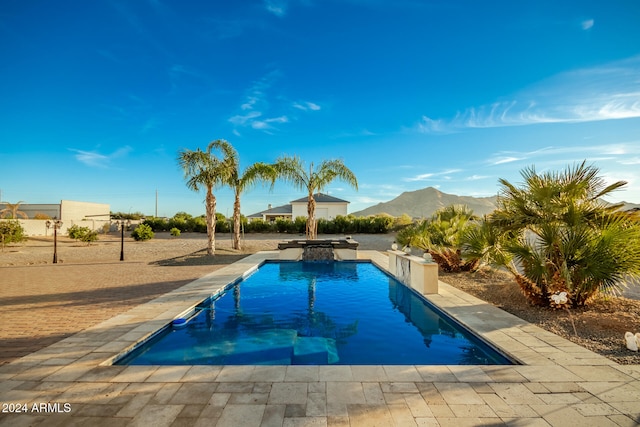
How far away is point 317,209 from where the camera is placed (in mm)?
39344

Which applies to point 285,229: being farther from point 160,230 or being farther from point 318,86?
point 318,86

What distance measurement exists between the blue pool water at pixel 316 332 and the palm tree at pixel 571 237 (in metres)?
2.14

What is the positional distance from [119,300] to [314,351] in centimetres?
486

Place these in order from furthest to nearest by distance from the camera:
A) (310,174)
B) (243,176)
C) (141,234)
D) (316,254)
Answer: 1. (141,234)
2. (310,174)
3. (243,176)
4. (316,254)

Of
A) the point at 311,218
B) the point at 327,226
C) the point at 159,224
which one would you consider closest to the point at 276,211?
the point at 327,226

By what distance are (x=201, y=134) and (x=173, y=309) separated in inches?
604

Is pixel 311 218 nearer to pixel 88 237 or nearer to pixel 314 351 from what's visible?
pixel 314 351

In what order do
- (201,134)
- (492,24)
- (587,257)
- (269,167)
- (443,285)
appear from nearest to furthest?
(587,257)
(443,285)
(492,24)
(269,167)
(201,134)

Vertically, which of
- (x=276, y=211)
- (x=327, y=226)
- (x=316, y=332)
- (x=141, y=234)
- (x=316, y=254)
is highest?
(x=276, y=211)

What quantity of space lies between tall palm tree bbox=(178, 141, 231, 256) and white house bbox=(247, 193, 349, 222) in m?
23.4

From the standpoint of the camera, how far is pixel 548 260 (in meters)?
5.85

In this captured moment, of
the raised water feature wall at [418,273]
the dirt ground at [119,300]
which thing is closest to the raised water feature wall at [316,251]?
the dirt ground at [119,300]

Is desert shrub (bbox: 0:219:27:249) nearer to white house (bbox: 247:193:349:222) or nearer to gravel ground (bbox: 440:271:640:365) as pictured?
white house (bbox: 247:193:349:222)

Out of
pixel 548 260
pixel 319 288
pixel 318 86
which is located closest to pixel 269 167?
pixel 318 86
